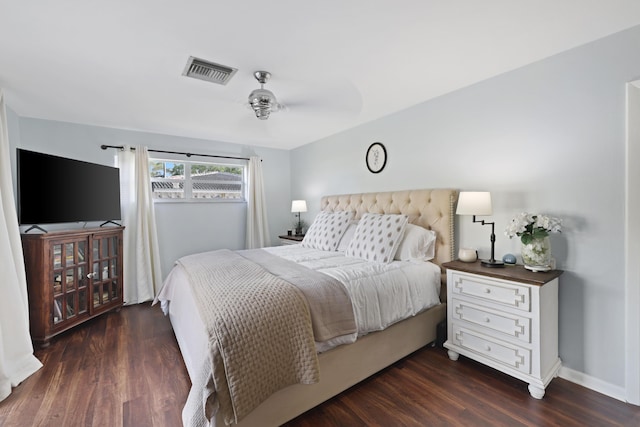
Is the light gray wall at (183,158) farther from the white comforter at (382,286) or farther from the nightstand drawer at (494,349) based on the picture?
the nightstand drawer at (494,349)

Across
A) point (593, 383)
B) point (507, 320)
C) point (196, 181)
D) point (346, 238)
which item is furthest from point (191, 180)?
point (593, 383)

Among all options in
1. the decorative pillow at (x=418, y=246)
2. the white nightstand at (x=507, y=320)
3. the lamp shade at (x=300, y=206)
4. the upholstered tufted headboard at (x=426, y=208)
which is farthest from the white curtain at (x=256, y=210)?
the white nightstand at (x=507, y=320)

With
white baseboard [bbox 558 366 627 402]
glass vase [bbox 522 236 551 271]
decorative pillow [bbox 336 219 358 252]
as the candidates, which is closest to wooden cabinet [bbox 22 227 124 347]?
decorative pillow [bbox 336 219 358 252]

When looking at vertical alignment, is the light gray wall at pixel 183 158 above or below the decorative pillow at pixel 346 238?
above

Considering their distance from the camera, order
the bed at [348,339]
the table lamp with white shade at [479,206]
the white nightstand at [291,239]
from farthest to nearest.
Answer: the white nightstand at [291,239], the table lamp with white shade at [479,206], the bed at [348,339]

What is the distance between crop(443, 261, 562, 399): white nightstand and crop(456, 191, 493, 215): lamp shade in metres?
0.44

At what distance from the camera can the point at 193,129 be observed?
3807mm

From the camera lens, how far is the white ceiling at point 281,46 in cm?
152

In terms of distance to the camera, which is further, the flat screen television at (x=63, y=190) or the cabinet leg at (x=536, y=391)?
the flat screen television at (x=63, y=190)

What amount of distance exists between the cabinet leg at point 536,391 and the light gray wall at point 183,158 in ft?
13.0

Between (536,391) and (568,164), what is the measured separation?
1.57m

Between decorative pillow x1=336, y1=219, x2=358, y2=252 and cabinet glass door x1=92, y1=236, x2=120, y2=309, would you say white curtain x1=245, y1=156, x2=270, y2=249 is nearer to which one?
cabinet glass door x1=92, y1=236, x2=120, y2=309

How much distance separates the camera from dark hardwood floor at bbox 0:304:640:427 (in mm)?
1601

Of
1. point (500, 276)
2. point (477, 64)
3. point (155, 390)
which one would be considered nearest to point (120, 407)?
point (155, 390)
